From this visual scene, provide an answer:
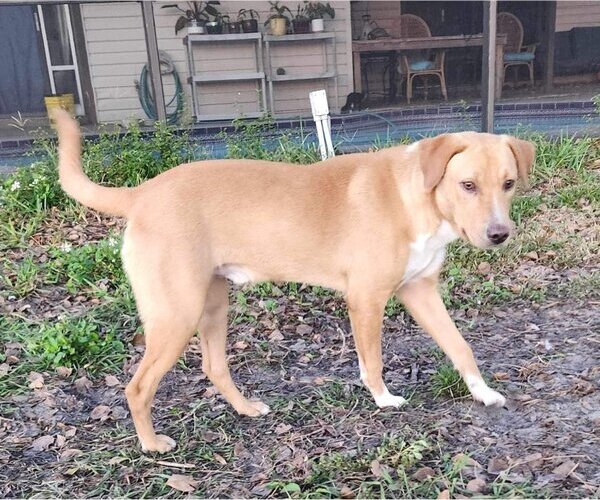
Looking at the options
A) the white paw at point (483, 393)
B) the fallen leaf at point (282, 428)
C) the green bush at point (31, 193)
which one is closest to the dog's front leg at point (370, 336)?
the white paw at point (483, 393)

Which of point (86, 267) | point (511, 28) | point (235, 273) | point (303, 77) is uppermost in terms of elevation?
point (511, 28)

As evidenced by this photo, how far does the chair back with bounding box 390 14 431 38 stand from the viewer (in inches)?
396

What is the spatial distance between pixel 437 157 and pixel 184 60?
831 cm

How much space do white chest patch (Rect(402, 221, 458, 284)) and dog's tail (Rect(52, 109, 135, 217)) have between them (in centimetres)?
135

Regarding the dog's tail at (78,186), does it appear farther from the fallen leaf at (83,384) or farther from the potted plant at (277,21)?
the potted plant at (277,21)

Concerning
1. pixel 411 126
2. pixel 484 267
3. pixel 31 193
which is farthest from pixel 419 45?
pixel 31 193

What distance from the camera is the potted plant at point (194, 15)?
9938mm

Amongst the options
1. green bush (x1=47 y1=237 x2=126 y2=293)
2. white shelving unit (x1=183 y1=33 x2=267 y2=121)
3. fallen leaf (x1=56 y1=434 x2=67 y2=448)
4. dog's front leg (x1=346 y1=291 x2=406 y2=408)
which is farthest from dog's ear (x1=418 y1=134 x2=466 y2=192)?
white shelving unit (x1=183 y1=33 x2=267 y2=121)

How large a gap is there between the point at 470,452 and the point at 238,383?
1.42 meters

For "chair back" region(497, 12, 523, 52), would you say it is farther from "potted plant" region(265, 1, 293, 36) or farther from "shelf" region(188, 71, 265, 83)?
"shelf" region(188, 71, 265, 83)

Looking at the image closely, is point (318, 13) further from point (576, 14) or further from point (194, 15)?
point (576, 14)

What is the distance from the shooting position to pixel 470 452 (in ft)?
8.80

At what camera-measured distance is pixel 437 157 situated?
8.94 ft

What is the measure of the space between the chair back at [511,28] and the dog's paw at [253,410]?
8.76 m
